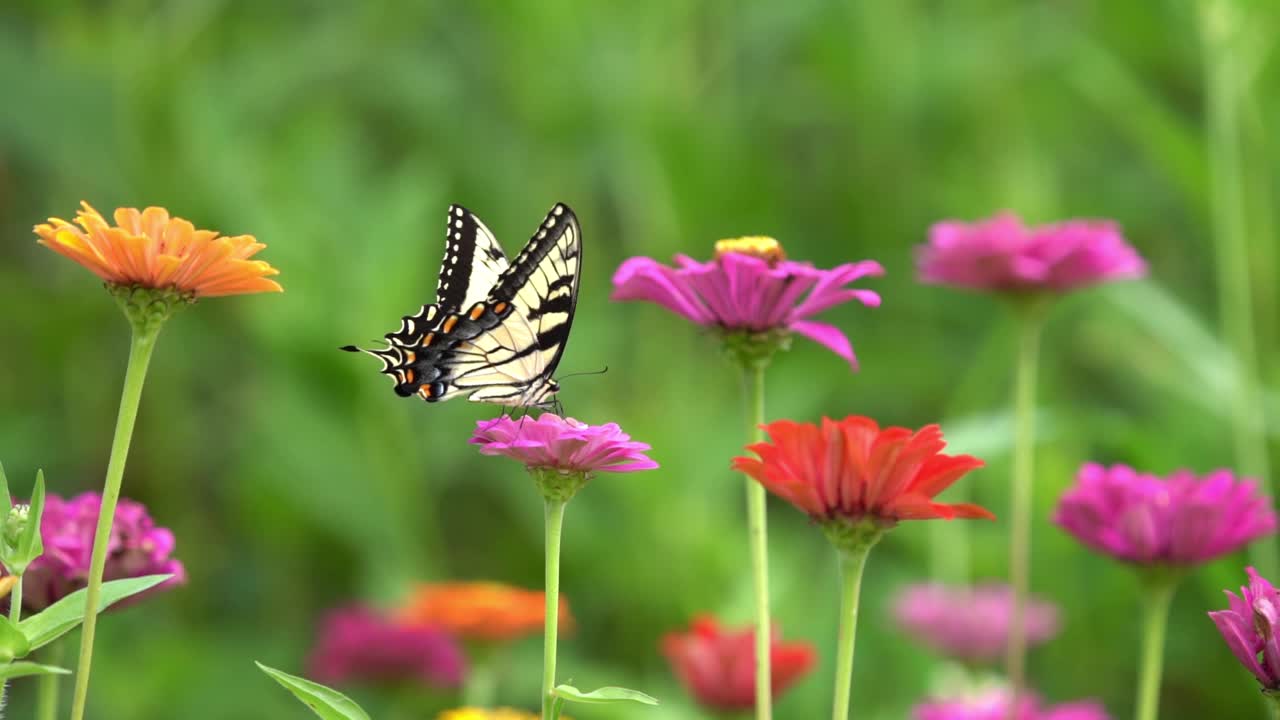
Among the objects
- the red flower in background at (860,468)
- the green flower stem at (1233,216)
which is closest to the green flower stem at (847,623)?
the red flower in background at (860,468)

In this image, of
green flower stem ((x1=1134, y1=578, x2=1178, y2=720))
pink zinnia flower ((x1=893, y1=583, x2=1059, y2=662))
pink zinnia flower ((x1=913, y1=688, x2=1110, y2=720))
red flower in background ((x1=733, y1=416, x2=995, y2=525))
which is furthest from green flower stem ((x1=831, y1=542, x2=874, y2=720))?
pink zinnia flower ((x1=893, y1=583, x2=1059, y2=662))

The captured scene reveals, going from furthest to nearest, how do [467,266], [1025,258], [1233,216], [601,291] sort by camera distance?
[601,291], [1233,216], [1025,258], [467,266]

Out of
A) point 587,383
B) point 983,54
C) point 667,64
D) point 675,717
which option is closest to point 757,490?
point 675,717

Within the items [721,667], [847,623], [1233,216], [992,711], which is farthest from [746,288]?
[1233,216]

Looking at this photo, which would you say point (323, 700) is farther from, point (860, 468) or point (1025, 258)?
point (1025, 258)

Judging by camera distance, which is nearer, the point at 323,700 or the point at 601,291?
the point at 323,700

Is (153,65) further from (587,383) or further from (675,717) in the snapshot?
(675,717)
